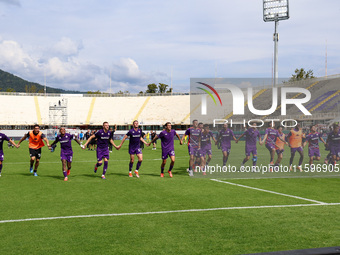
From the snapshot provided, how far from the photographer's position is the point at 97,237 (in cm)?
612

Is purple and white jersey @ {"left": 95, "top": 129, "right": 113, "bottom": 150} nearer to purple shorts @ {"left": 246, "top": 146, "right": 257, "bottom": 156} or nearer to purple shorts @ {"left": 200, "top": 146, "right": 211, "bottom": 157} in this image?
purple shorts @ {"left": 200, "top": 146, "right": 211, "bottom": 157}

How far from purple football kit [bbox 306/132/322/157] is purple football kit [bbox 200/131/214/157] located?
14.4 feet

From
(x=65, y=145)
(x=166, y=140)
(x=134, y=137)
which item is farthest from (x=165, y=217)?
(x=65, y=145)

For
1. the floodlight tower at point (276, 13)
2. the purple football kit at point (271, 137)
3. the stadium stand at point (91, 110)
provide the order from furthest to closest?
the stadium stand at point (91, 110) → the floodlight tower at point (276, 13) → the purple football kit at point (271, 137)

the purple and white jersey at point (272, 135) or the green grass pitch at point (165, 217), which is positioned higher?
the purple and white jersey at point (272, 135)

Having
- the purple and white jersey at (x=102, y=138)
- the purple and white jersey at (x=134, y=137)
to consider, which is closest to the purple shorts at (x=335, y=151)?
the purple and white jersey at (x=134, y=137)

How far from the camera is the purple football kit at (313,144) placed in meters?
15.9

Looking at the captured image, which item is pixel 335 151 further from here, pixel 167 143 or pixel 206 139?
pixel 167 143

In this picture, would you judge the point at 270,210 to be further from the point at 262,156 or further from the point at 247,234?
the point at 262,156

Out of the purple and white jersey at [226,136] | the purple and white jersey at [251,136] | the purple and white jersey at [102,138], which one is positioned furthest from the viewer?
the purple and white jersey at [226,136]

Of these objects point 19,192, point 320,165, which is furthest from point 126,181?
point 320,165

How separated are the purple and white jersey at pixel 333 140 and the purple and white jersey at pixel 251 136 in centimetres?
316

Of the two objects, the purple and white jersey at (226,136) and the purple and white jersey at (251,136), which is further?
the purple and white jersey at (226,136)

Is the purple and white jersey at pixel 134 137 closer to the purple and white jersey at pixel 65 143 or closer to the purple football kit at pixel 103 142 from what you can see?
the purple football kit at pixel 103 142
